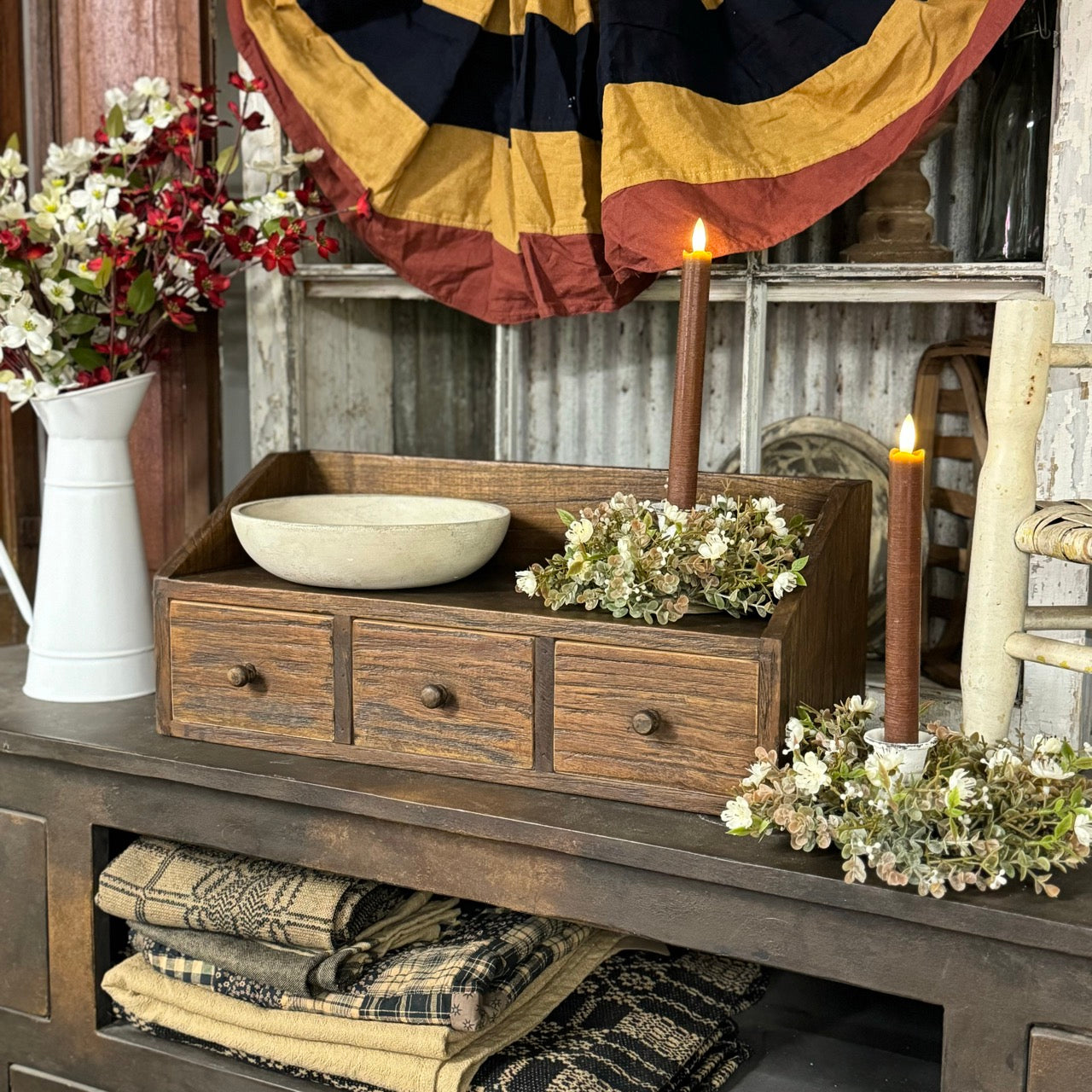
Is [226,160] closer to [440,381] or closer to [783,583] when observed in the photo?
[440,381]

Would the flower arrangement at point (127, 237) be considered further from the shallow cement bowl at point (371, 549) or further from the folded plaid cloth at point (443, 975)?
the folded plaid cloth at point (443, 975)

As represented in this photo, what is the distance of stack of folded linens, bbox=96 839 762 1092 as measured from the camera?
4.19ft

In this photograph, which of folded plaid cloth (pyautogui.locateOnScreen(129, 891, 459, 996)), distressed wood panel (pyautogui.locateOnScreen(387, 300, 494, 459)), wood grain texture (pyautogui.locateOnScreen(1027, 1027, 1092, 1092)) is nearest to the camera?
wood grain texture (pyautogui.locateOnScreen(1027, 1027, 1092, 1092))

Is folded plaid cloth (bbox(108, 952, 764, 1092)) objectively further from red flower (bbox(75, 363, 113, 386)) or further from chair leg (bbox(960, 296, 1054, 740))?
red flower (bbox(75, 363, 113, 386))

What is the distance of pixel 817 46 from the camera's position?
1.48 m

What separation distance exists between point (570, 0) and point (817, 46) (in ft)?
1.00

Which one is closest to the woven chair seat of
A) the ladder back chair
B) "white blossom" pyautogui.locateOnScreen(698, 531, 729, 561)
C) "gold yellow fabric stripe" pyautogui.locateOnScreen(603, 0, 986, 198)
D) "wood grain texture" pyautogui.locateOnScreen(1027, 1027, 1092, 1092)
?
the ladder back chair

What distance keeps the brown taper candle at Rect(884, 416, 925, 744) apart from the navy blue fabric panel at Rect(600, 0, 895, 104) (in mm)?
633

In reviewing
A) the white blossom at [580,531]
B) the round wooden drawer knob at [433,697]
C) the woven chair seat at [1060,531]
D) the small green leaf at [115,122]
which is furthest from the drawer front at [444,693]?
the small green leaf at [115,122]

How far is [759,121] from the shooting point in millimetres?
1513

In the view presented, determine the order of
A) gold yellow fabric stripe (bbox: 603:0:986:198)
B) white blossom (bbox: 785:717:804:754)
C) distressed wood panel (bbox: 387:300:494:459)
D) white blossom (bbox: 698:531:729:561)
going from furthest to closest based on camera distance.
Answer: distressed wood panel (bbox: 387:300:494:459), gold yellow fabric stripe (bbox: 603:0:986:198), white blossom (bbox: 698:531:729:561), white blossom (bbox: 785:717:804:754)

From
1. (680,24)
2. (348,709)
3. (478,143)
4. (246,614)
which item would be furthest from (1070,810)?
(478,143)

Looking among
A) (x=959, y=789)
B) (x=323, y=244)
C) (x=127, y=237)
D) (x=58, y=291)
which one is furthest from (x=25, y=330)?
(x=959, y=789)

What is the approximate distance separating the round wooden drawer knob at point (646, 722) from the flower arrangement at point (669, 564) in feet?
0.28
